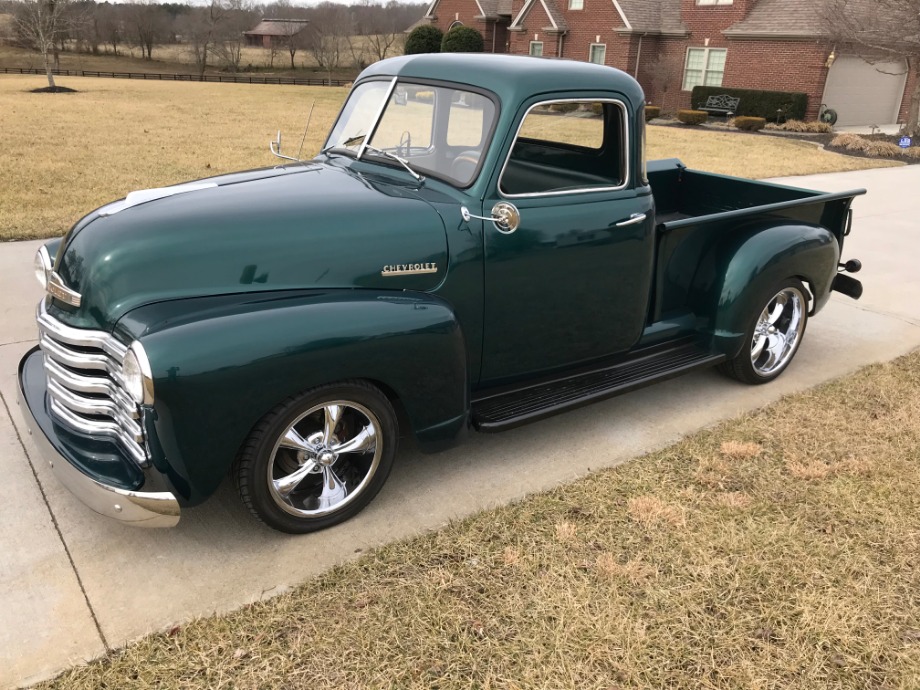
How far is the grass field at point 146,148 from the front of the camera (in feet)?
30.0

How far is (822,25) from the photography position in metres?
22.5

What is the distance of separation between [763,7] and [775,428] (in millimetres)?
26331

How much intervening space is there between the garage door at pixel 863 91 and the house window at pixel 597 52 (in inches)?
353

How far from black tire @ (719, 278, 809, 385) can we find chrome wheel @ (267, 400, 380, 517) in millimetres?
2608

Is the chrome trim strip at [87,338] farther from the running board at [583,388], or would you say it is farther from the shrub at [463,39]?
the shrub at [463,39]

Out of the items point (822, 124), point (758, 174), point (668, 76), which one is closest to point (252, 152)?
point (758, 174)

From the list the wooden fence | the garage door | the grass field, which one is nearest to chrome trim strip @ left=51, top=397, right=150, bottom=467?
the grass field

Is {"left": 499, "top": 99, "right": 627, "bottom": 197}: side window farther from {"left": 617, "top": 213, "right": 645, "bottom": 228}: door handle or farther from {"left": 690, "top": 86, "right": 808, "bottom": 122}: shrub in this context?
{"left": 690, "top": 86, "right": 808, "bottom": 122}: shrub

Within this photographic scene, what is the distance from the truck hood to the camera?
2766 millimetres

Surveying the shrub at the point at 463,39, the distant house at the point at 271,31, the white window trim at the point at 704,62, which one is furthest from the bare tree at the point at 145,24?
the white window trim at the point at 704,62

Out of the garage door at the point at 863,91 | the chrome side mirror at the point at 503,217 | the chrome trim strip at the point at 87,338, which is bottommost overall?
the chrome trim strip at the point at 87,338

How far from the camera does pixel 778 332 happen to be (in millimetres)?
4840

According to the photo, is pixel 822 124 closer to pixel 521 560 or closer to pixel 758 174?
pixel 758 174

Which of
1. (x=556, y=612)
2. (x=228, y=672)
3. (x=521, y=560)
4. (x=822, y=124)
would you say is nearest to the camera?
(x=228, y=672)
